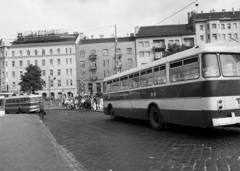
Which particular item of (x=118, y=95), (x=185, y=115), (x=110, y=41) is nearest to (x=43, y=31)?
(x=110, y=41)

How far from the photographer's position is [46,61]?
3172 inches

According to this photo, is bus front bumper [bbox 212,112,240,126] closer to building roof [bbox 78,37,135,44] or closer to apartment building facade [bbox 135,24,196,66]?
apartment building facade [bbox 135,24,196,66]

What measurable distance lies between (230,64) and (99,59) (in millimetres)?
69749

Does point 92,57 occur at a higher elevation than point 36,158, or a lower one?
higher

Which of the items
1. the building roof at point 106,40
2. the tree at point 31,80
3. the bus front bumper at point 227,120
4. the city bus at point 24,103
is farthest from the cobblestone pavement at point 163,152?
the building roof at point 106,40

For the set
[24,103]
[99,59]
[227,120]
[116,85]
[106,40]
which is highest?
[106,40]

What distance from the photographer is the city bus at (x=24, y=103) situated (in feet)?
123

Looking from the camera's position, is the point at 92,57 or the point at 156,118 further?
the point at 92,57

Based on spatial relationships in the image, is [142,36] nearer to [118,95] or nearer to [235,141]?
[118,95]

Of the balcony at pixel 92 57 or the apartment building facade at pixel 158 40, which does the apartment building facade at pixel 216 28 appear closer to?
the apartment building facade at pixel 158 40

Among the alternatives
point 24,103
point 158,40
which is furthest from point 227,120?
point 158,40

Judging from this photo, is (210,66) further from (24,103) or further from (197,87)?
(24,103)

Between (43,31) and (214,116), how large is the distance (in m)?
82.4

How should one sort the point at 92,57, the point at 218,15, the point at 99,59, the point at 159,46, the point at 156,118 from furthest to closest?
the point at 99,59, the point at 92,57, the point at 159,46, the point at 218,15, the point at 156,118
